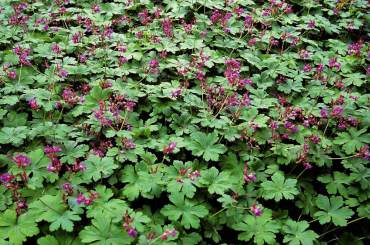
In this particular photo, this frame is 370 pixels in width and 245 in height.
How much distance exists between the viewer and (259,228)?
2969 mm

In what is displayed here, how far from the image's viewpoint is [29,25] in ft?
16.1

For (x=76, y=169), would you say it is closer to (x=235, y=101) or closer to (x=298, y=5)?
(x=235, y=101)

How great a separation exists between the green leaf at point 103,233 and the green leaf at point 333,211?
1.61m

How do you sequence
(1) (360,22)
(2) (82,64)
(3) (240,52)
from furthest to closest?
(1) (360,22) < (3) (240,52) < (2) (82,64)

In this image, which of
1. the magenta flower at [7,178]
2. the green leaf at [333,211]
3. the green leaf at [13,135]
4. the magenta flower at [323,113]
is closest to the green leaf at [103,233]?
the magenta flower at [7,178]

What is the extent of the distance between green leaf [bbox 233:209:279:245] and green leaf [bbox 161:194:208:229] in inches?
12.3

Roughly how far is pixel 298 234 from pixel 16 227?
2.15m

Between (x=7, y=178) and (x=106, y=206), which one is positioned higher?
(x=7, y=178)

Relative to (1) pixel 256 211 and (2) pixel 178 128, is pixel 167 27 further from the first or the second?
(1) pixel 256 211

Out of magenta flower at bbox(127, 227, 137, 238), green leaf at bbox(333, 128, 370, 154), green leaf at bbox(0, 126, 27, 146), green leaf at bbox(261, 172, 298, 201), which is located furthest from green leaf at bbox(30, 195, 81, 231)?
green leaf at bbox(333, 128, 370, 154)

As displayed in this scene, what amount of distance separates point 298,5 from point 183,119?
11.2 ft

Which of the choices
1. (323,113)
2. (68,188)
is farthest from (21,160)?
(323,113)

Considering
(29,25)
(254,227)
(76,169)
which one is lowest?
(254,227)

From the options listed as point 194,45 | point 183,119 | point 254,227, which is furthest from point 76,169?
point 194,45
